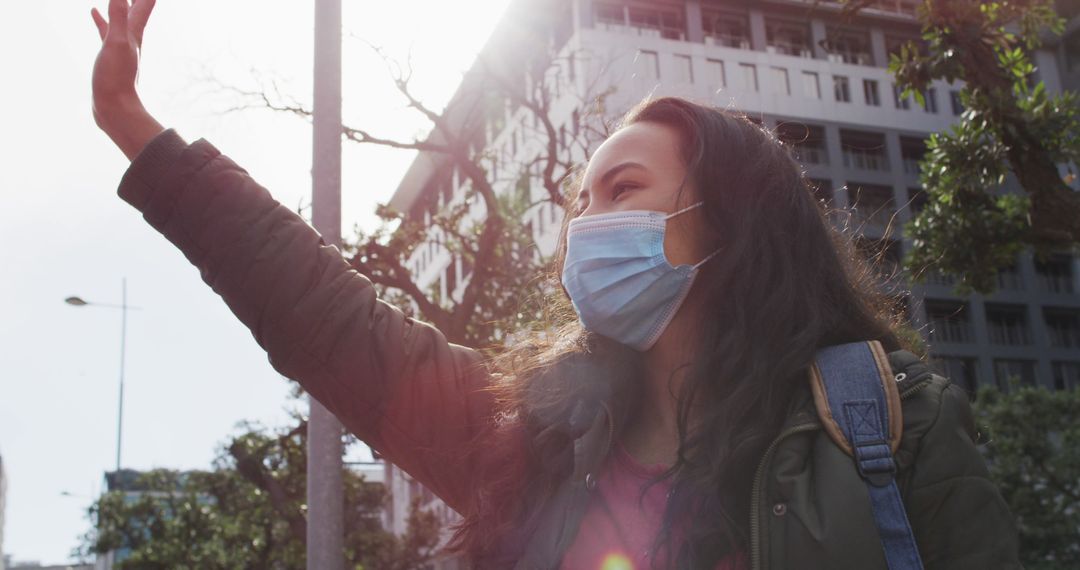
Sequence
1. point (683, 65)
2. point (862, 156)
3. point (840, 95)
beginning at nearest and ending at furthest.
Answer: point (683, 65)
point (862, 156)
point (840, 95)

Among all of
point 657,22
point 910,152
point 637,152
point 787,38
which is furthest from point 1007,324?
point 637,152

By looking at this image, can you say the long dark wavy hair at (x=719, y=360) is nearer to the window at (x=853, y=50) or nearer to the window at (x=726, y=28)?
the window at (x=726, y=28)

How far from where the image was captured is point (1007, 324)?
47.2 m

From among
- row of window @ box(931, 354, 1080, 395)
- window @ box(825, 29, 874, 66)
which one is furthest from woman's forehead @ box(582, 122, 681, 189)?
window @ box(825, 29, 874, 66)

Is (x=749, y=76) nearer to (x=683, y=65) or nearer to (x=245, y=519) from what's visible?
(x=683, y=65)

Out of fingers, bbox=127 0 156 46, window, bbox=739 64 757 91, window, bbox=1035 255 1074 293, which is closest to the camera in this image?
fingers, bbox=127 0 156 46

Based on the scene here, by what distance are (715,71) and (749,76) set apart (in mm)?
1647

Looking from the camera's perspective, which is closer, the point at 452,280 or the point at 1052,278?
the point at 452,280

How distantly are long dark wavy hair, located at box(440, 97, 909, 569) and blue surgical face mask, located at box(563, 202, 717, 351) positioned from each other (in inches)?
2.5

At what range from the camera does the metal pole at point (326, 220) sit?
5887mm

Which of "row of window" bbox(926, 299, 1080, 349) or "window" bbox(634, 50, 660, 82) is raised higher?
"window" bbox(634, 50, 660, 82)

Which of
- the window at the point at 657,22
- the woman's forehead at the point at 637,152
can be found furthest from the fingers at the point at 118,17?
the window at the point at 657,22

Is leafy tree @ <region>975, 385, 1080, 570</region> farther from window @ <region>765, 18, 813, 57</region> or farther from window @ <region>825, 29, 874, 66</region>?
window @ <region>825, 29, 874, 66</region>

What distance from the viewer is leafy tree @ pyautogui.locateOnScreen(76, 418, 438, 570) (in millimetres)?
17453
